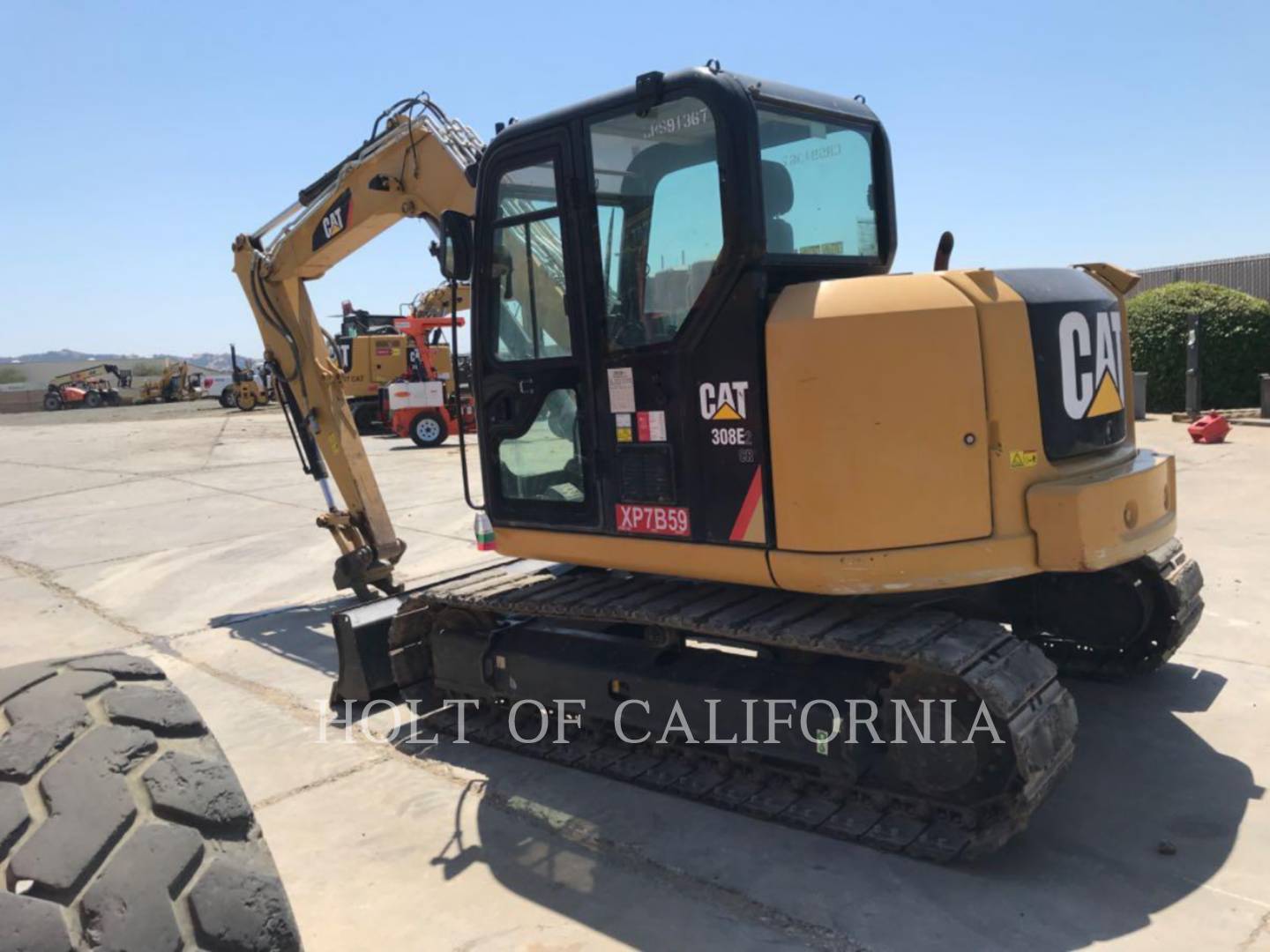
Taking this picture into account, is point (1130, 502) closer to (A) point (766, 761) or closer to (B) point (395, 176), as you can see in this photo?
(A) point (766, 761)

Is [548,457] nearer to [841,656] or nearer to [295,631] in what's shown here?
[841,656]

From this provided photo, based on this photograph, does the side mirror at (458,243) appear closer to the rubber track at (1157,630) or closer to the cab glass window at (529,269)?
the cab glass window at (529,269)

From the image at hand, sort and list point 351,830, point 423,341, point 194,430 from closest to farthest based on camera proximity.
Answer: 1. point 351,830
2. point 423,341
3. point 194,430

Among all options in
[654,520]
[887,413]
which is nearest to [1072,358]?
[887,413]

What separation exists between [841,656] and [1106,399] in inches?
58.5

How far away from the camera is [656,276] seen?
412cm

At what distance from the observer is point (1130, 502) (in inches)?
157

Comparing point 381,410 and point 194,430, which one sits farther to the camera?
point 194,430

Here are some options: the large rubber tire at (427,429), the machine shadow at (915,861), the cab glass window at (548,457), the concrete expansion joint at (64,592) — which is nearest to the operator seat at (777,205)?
the cab glass window at (548,457)

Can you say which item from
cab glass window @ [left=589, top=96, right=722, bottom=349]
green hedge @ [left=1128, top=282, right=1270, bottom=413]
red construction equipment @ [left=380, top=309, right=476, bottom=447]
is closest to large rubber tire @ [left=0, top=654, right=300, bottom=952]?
cab glass window @ [left=589, top=96, right=722, bottom=349]

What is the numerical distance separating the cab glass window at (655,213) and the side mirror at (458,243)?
0.73m

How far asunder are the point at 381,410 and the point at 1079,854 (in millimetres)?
22839

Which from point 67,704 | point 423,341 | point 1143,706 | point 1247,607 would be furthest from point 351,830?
point 423,341

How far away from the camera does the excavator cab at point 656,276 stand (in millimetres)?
3867
